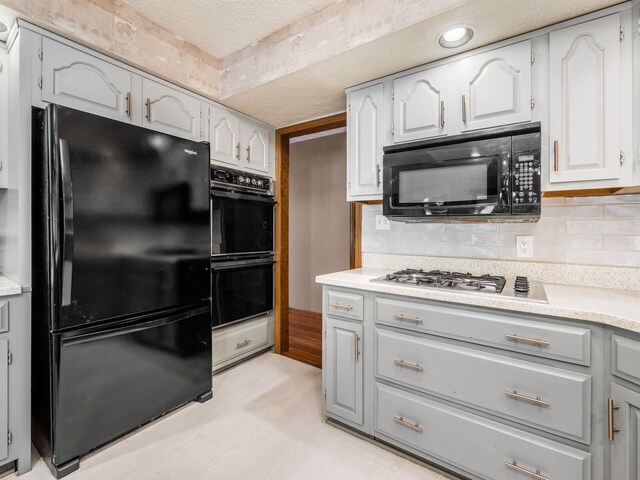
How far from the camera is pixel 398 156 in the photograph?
73.9 inches

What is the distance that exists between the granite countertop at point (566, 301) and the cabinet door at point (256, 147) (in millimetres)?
1543

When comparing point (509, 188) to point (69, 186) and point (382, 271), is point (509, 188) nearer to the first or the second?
point (382, 271)

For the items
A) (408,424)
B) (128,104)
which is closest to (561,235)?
(408,424)

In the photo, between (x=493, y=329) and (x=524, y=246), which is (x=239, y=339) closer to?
(x=493, y=329)

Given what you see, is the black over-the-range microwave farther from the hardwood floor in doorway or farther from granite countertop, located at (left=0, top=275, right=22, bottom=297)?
granite countertop, located at (left=0, top=275, right=22, bottom=297)

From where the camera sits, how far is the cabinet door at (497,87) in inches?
62.6

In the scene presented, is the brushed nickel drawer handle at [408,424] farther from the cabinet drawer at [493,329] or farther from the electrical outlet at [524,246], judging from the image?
the electrical outlet at [524,246]

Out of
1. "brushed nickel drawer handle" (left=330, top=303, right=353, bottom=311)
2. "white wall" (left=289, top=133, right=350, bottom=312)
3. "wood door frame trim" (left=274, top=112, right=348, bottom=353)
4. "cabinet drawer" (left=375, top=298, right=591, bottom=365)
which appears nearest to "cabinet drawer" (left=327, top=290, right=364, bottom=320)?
"brushed nickel drawer handle" (left=330, top=303, right=353, bottom=311)

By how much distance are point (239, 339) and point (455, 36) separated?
102 inches

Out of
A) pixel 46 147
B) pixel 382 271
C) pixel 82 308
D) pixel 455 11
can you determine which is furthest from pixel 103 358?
pixel 455 11

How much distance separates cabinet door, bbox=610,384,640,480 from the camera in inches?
42.9

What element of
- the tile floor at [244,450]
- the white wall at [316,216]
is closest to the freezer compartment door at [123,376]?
the tile floor at [244,450]

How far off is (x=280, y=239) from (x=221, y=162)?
904 mm

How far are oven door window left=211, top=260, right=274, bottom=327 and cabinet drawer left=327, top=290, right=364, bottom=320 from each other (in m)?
1.01
